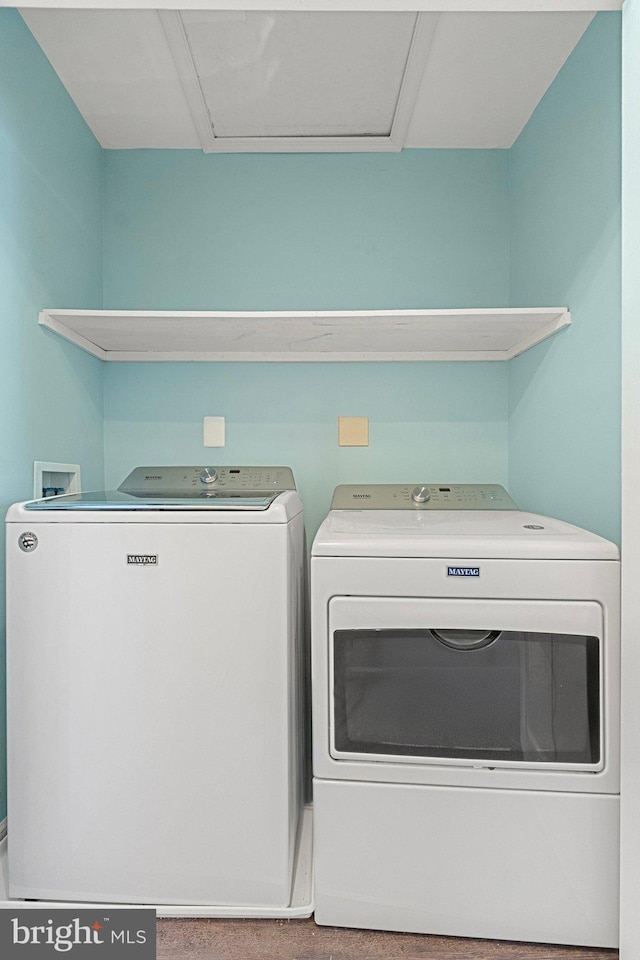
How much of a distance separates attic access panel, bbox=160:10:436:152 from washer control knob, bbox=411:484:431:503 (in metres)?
1.20

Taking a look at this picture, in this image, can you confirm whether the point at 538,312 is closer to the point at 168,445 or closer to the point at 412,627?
the point at 412,627

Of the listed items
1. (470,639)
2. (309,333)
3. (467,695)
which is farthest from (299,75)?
(467,695)

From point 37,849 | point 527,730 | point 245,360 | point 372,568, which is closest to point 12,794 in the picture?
point 37,849

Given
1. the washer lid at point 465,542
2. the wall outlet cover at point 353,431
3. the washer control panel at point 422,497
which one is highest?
the wall outlet cover at point 353,431

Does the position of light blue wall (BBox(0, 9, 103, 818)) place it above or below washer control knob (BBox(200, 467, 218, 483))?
above

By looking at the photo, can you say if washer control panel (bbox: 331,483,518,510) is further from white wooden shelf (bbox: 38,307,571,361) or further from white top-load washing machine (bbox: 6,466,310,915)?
white top-load washing machine (bbox: 6,466,310,915)

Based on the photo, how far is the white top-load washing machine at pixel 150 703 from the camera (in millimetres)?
1363

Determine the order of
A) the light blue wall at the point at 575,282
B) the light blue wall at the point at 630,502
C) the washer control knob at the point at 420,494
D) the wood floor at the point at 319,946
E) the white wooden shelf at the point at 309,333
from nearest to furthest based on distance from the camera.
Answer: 1. the light blue wall at the point at 630,502
2. the wood floor at the point at 319,946
3. the light blue wall at the point at 575,282
4. the white wooden shelf at the point at 309,333
5. the washer control knob at the point at 420,494

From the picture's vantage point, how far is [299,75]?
5.78ft

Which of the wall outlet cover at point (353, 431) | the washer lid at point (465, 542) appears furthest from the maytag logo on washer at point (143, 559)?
the wall outlet cover at point (353, 431)

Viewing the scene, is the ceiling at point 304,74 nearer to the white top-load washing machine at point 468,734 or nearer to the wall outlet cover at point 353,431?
the wall outlet cover at point 353,431

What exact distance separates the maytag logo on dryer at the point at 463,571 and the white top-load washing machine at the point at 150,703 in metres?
0.37

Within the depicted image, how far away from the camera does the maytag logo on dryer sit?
130 cm

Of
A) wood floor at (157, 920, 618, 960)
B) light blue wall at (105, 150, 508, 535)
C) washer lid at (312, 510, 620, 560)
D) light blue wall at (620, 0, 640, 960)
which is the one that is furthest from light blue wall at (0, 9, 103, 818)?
light blue wall at (620, 0, 640, 960)
